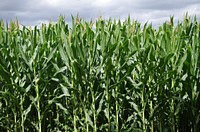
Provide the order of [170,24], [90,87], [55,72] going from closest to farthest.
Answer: [90,87] < [55,72] < [170,24]

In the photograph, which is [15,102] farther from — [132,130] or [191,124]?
[191,124]

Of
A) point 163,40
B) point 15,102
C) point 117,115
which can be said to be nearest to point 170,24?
point 163,40

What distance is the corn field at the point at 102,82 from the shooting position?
3.63m

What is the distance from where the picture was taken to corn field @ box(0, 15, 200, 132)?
3.63 meters

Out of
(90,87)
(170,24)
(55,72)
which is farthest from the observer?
(170,24)

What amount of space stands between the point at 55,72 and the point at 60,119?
0.60 meters

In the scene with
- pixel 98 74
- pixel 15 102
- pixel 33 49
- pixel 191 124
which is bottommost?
pixel 191 124

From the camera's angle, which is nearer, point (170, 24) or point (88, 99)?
point (88, 99)

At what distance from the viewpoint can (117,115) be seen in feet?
12.1

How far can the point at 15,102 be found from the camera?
3.77 meters

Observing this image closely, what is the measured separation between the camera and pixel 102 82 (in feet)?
12.2

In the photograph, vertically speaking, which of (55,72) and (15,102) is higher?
(55,72)

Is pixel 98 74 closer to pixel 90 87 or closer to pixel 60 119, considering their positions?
pixel 90 87

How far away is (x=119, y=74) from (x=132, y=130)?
1.93 feet
